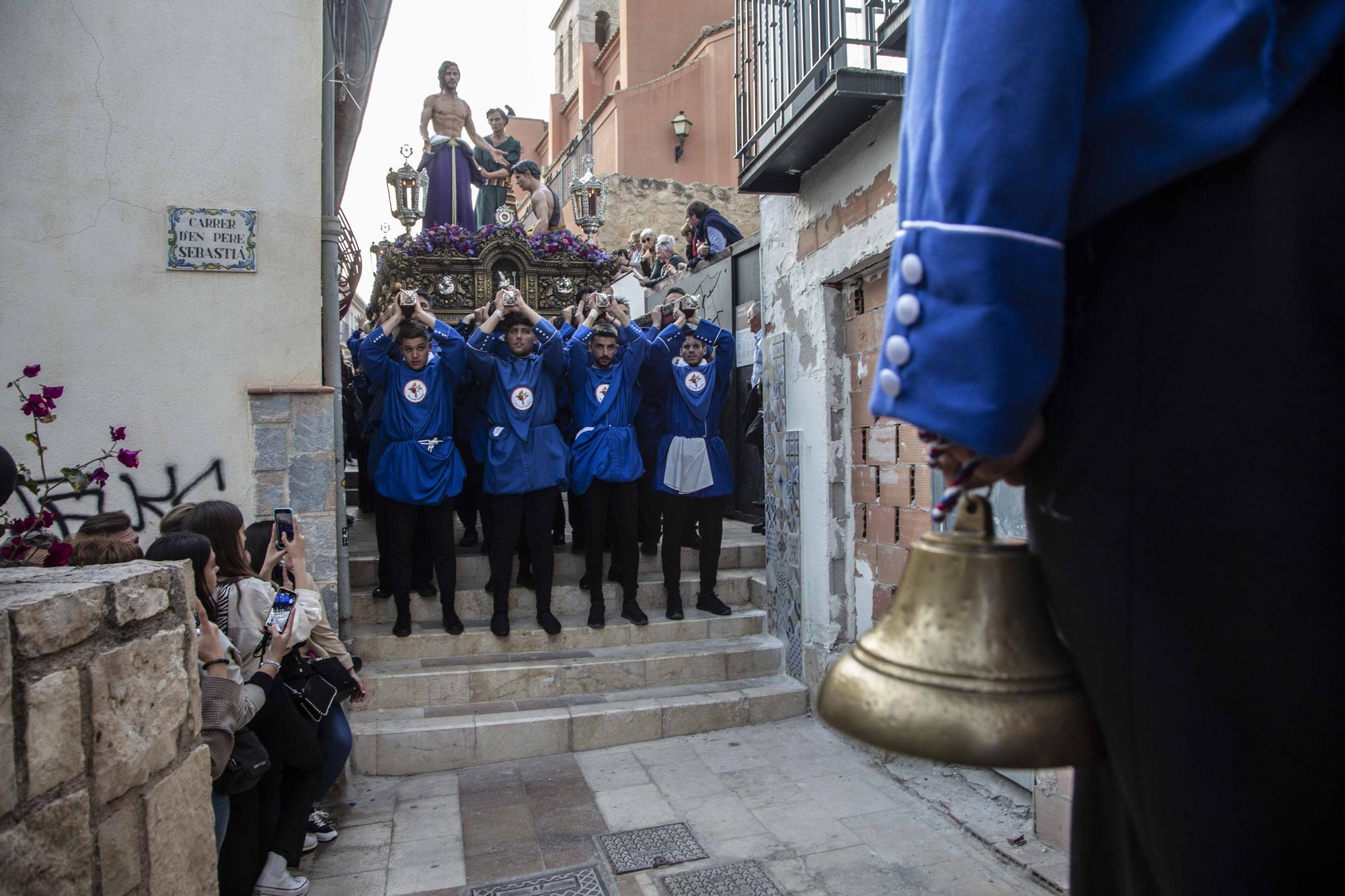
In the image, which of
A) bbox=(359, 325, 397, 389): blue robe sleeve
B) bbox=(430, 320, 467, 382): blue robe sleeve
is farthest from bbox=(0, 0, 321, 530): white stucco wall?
bbox=(430, 320, 467, 382): blue robe sleeve

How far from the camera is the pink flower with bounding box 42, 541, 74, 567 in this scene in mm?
2859

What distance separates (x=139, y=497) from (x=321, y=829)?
232 centimetres

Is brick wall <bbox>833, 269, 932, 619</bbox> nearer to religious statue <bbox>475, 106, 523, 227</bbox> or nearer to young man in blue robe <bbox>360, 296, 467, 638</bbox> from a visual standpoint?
young man in blue robe <bbox>360, 296, 467, 638</bbox>

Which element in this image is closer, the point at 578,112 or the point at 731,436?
the point at 731,436

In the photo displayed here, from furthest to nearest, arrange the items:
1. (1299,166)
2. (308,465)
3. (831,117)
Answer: (308,465) → (831,117) → (1299,166)

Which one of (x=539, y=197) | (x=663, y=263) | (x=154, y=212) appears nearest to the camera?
(x=154, y=212)

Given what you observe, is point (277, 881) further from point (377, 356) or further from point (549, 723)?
point (377, 356)

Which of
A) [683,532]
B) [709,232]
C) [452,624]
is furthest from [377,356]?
[709,232]

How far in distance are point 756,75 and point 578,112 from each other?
2266 centimetres

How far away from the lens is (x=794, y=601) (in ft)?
20.5

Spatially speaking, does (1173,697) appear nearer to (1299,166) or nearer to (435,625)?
(1299,166)

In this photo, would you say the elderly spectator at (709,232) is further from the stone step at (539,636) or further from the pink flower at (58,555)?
the pink flower at (58,555)

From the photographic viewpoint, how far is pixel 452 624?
625 cm

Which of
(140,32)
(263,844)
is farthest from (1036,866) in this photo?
(140,32)
